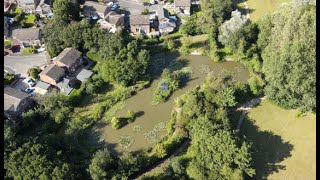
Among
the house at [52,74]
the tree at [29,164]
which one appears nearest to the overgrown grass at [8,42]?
the house at [52,74]

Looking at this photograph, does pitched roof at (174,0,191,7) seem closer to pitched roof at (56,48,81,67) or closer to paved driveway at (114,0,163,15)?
paved driveway at (114,0,163,15)

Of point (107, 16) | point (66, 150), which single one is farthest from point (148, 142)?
point (107, 16)

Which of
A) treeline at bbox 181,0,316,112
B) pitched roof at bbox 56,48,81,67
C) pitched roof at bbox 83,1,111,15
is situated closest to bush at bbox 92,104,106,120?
pitched roof at bbox 56,48,81,67

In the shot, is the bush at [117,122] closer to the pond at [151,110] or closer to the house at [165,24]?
the pond at [151,110]

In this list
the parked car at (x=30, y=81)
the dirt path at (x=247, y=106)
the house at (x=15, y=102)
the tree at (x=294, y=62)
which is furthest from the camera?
the parked car at (x=30, y=81)
